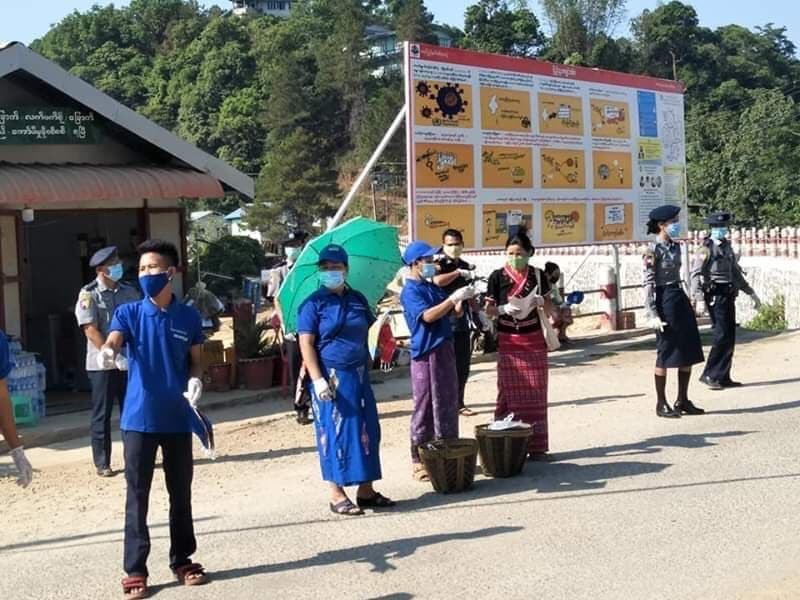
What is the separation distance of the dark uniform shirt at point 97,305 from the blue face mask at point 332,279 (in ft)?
7.35

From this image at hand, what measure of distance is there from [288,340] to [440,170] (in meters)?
4.31

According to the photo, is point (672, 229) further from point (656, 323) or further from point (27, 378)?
point (27, 378)

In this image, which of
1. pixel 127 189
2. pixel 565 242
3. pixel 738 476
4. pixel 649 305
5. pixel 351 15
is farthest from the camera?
pixel 351 15

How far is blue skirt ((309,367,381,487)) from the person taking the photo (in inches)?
263

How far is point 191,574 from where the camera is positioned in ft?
18.4

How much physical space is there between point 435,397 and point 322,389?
1295 millimetres

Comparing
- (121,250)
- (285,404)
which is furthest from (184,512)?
(121,250)

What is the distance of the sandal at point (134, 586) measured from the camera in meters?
5.41

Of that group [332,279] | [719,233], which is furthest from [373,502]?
[719,233]

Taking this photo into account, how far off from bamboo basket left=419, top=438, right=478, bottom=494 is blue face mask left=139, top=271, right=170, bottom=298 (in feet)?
8.23

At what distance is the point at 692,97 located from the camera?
82.1m

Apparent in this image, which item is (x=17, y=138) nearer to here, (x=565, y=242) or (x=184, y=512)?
(x=184, y=512)

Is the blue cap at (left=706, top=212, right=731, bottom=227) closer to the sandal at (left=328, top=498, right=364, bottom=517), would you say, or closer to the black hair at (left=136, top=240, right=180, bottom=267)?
the sandal at (left=328, top=498, right=364, bottom=517)

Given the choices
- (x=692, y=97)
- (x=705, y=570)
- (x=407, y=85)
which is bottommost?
(x=705, y=570)
